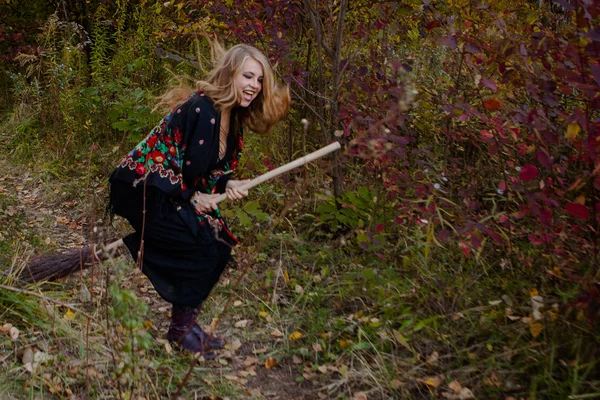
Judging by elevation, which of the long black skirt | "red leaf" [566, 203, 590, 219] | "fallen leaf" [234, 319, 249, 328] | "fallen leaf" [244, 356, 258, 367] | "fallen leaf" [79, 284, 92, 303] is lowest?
"fallen leaf" [234, 319, 249, 328]

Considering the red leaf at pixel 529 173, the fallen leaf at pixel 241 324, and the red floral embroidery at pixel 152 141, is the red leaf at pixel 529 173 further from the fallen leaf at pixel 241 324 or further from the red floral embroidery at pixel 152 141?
the fallen leaf at pixel 241 324

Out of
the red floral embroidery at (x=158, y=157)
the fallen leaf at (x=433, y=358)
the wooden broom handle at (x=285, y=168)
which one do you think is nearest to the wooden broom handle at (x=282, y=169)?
the wooden broom handle at (x=285, y=168)

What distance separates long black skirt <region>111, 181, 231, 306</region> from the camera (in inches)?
129

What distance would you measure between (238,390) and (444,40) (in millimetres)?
1985

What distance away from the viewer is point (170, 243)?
131 inches

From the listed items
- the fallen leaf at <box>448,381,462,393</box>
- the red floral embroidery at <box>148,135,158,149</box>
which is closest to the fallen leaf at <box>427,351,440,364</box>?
the fallen leaf at <box>448,381,462,393</box>

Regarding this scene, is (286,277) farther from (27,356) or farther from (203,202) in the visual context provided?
(27,356)

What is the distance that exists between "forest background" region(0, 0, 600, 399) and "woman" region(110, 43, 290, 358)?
0.98ft

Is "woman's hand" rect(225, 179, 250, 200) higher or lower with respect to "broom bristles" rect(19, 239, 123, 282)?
higher

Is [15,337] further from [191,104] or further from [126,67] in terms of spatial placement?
[126,67]

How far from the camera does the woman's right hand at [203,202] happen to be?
132 inches

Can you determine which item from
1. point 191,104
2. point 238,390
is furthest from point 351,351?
point 191,104

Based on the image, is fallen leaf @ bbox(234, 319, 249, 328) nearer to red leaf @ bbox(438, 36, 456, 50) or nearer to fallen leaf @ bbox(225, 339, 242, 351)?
fallen leaf @ bbox(225, 339, 242, 351)

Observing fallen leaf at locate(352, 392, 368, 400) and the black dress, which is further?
the black dress
